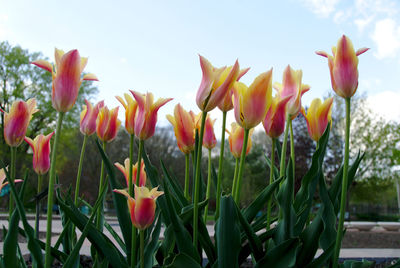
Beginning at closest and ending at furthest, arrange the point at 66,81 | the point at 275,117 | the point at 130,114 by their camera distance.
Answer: the point at 66,81, the point at 275,117, the point at 130,114

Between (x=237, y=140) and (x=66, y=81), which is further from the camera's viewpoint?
(x=237, y=140)

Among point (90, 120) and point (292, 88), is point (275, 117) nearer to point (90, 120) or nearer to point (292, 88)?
point (292, 88)

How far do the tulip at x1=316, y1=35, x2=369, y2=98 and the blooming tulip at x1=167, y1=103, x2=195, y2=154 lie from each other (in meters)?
0.55

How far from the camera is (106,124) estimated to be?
5.60ft

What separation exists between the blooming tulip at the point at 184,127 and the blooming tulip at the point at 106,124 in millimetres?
341

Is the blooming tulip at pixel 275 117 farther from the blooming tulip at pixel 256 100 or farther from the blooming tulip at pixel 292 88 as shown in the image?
the blooming tulip at pixel 256 100

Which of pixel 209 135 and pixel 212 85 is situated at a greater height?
pixel 212 85

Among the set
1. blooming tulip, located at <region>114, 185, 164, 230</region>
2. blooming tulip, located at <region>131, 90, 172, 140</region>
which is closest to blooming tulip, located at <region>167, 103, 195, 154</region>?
blooming tulip, located at <region>131, 90, 172, 140</region>

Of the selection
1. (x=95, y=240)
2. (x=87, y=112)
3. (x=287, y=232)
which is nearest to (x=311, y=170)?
(x=287, y=232)

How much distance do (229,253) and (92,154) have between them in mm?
20055

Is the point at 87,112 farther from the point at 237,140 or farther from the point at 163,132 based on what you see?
the point at 163,132

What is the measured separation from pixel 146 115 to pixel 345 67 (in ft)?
2.20

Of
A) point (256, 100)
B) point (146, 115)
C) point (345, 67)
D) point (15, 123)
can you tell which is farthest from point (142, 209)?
point (345, 67)

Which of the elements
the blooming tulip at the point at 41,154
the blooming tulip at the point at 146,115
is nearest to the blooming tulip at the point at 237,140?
the blooming tulip at the point at 146,115
